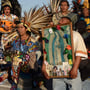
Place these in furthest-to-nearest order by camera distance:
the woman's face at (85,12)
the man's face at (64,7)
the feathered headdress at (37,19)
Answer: the feathered headdress at (37,19)
the man's face at (64,7)
the woman's face at (85,12)

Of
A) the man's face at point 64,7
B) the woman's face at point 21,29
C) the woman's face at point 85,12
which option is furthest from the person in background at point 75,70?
the man's face at point 64,7

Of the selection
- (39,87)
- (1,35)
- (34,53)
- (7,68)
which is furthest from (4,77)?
(34,53)

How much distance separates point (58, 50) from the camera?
308 centimetres

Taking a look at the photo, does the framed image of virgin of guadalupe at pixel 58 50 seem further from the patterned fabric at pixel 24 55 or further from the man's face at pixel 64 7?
the man's face at pixel 64 7

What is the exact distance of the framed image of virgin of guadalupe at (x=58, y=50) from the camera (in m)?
2.95

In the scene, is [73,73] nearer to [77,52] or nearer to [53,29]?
[77,52]

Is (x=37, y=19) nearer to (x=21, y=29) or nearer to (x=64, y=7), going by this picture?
(x=64, y=7)

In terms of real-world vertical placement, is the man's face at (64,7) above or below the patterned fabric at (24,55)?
above

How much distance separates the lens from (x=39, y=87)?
5.14 meters

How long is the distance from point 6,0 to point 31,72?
502 centimetres

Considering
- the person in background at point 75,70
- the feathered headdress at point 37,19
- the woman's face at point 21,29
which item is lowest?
the person in background at point 75,70

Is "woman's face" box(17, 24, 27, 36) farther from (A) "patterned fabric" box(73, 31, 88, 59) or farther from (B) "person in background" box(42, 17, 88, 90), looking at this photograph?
(A) "patterned fabric" box(73, 31, 88, 59)

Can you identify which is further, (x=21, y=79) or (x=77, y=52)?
(x=21, y=79)

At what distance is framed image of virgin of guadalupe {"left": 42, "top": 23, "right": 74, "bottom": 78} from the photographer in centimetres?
295
